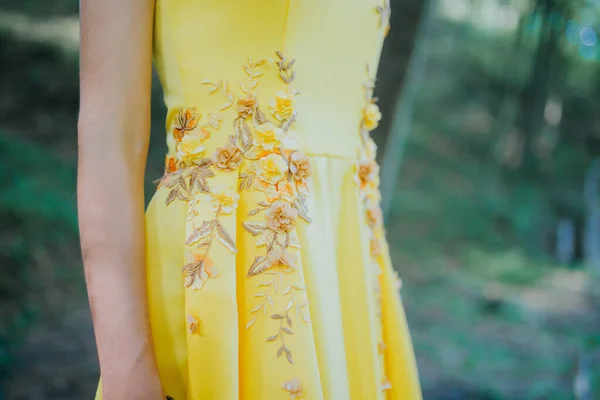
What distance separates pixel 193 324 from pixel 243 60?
0.71 ft

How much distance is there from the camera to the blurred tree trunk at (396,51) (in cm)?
171

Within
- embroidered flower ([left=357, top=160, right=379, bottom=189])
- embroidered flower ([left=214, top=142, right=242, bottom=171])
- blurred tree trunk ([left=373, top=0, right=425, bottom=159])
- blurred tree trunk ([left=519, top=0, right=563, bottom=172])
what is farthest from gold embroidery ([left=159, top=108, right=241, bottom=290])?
blurred tree trunk ([left=519, top=0, right=563, bottom=172])

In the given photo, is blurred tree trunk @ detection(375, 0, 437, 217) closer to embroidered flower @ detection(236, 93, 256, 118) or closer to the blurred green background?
the blurred green background

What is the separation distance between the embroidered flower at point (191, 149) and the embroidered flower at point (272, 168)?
5cm

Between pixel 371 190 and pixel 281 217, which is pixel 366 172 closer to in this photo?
pixel 371 190

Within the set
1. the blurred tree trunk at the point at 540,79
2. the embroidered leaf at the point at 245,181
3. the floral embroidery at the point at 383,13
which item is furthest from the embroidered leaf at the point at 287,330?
the blurred tree trunk at the point at 540,79

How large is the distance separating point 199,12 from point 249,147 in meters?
0.12

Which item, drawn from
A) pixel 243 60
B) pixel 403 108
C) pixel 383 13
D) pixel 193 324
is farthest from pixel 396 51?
pixel 193 324

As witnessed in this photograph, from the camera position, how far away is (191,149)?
0.46 metres

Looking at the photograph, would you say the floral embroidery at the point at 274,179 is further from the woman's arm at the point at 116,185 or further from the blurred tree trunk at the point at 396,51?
the blurred tree trunk at the point at 396,51

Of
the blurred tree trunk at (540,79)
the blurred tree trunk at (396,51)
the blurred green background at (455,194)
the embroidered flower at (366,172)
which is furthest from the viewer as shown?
the blurred tree trunk at (540,79)

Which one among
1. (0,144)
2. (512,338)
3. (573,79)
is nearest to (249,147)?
(0,144)

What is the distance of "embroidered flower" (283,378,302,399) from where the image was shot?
41 centimetres

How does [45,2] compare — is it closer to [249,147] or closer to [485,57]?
[249,147]
